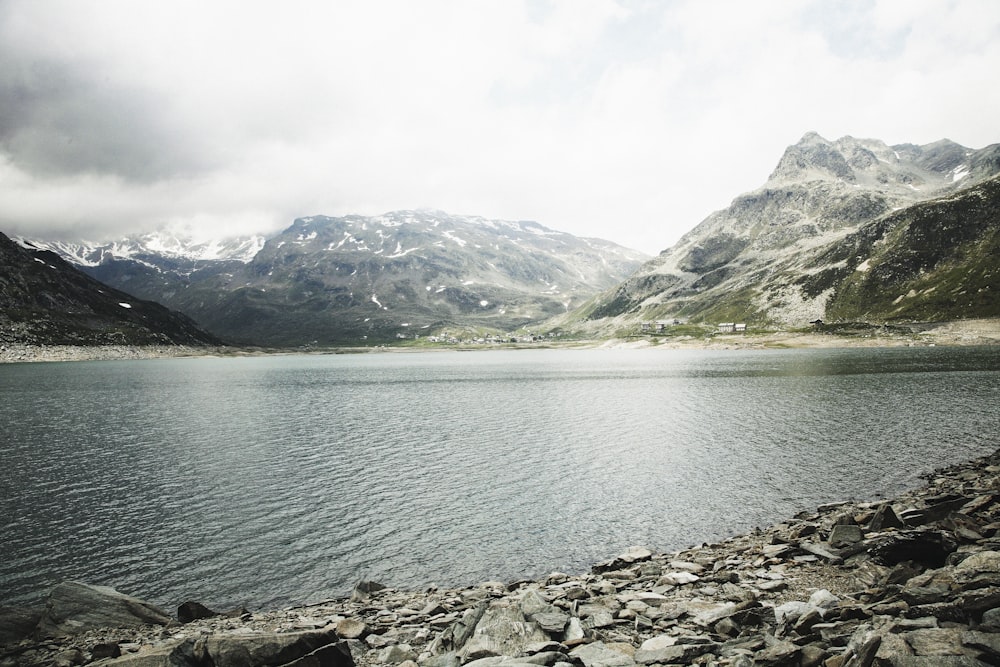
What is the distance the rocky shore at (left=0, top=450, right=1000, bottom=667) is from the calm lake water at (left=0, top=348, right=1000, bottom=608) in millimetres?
3941

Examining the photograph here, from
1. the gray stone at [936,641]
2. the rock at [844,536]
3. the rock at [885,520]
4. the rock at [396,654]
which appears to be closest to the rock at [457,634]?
the rock at [396,654]

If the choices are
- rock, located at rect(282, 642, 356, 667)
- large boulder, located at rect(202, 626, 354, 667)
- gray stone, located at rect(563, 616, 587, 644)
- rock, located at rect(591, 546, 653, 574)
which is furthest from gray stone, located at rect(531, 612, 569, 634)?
rock, located at rect(591, 546, 653, 574)

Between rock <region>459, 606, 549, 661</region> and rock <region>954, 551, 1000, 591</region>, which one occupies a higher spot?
rock <region>954, 551, 1000, 591</region>

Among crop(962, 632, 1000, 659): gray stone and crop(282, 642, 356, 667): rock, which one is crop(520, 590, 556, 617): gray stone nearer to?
crop(282, 642, 356, 667): rock

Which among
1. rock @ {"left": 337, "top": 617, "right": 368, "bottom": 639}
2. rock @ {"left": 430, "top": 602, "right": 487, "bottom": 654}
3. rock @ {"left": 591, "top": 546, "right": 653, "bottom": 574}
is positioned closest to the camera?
rock @ {"left": 430, "top": 602, "right": 487, "bottom": 654}

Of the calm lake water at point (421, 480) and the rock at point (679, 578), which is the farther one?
the calm lake water at point (421, 480)

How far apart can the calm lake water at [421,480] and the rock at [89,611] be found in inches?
144

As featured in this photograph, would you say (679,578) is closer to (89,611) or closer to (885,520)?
(885,520)

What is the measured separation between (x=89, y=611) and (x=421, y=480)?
25.9 meters

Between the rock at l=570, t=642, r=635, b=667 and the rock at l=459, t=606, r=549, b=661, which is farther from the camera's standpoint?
the rock at l=459, t=606, r=549, b=661

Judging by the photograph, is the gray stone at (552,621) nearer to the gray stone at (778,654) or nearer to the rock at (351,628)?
the gray stone at (778,654)

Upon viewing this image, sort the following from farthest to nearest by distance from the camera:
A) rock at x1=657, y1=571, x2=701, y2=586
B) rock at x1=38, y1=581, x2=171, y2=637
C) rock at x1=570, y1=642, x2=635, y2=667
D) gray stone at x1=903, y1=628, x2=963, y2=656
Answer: rock at x1=657, y1=571, x2=701, y2=586
rock at x1=38, y1=581, x2=171, y2=637
rock at x1=570, y1=642, x2=635, y2=667
gray stone at x1=903, y1=628, x2=963, y2=656

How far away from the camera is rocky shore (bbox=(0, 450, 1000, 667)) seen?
12.1 m

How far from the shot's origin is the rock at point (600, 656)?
13.6 metres
